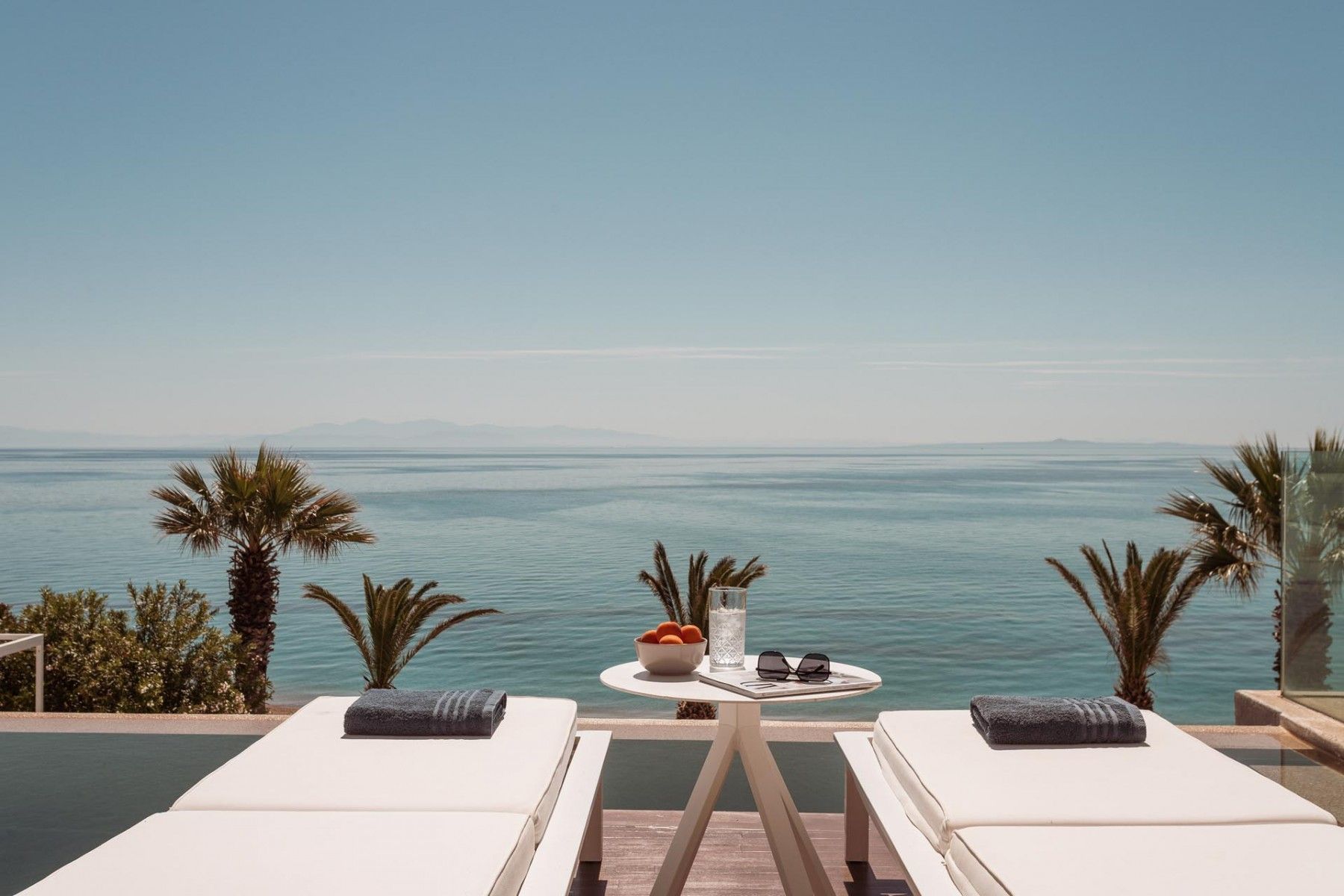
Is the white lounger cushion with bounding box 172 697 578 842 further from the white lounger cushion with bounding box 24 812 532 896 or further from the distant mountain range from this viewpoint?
the distant mountain range

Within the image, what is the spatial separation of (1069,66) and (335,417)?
1392 inches

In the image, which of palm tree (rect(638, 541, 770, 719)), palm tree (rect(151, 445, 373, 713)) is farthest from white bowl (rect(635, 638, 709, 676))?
palm tree (rect(151, 445, 373, 713))

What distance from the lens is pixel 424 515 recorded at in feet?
125

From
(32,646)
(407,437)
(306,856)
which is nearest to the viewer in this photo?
(306,856)

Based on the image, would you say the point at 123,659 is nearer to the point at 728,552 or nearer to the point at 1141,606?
the point at 1141,606

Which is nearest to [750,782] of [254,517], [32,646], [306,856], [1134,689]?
[306,856]

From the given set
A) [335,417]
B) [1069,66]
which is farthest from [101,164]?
[335,417]

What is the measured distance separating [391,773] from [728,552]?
2820 cm

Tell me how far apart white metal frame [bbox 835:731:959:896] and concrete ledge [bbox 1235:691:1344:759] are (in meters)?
2.00

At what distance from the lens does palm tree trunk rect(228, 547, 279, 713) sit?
26.5 feet

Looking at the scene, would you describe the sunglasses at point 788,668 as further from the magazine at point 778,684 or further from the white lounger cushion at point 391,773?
the white lounger cushion at point 391,773

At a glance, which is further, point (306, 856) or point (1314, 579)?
point (1314, 579)

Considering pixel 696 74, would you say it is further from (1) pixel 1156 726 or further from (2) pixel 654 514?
(2) pixel 654 514

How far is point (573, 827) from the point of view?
2.36 meters
